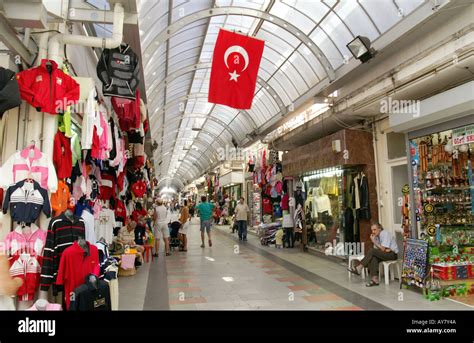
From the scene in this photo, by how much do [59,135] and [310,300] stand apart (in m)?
4.27

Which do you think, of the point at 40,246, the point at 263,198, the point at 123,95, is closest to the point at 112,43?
the point at 123,95

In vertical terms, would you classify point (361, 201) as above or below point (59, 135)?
below

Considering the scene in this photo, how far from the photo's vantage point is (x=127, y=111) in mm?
6309

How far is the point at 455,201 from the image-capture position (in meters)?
6.02

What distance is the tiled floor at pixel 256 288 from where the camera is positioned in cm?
504

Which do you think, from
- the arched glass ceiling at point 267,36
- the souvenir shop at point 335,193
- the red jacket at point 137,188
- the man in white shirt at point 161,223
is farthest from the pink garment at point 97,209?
the souvenir shop at point 335,193

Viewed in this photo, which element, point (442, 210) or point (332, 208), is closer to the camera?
point (442, 210)

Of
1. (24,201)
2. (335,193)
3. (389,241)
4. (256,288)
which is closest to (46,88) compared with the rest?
(24,201)

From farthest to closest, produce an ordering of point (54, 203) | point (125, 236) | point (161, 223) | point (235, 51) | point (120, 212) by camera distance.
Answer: point (161, 223)
point (125, 236)
point (120, 212)
point (235, 51)
point (54, 203)

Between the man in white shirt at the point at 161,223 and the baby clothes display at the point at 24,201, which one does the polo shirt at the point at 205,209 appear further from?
the baby clothes display at the point at 24,201

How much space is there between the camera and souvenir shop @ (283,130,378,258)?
7.74 m

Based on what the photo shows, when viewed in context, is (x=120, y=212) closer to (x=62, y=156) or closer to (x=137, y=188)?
(x=137, y=188)

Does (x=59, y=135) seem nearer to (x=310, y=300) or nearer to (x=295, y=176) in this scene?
(x=310, y=300)

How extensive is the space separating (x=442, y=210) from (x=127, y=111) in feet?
19.6
